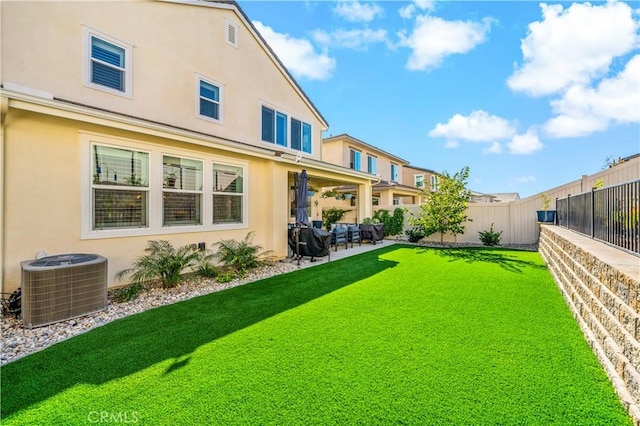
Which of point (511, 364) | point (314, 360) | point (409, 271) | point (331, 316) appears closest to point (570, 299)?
point (511, 364)

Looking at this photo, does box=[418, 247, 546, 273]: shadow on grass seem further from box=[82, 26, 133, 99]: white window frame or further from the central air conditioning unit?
box=[82, 26, 133, 99]: white window frame

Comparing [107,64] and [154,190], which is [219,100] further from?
[154,190]

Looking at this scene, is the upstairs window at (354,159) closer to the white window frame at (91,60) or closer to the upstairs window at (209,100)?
the upstairs window at (209,100)

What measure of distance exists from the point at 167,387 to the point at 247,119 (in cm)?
924

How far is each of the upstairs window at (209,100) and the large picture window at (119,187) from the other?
123 inches

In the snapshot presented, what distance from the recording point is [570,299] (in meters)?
4.83

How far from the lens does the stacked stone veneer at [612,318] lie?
2348 mm

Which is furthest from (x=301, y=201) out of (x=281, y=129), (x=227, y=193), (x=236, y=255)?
(x=281, y=129)

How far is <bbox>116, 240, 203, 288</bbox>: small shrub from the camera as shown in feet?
19.9

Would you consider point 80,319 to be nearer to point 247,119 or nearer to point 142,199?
point 142,199

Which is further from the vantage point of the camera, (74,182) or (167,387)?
(74,182)

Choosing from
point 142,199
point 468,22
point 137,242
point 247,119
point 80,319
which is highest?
point 468,22

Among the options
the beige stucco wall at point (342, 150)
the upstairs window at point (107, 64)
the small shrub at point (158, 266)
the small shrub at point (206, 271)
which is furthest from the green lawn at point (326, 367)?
the beige stucco wall at point (342, 150)

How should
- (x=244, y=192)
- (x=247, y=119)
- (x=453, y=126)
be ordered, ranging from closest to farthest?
(x=244, y=192) < (x=247, y=119) < (x=453, y=126)
